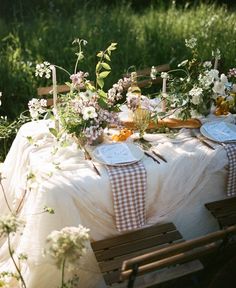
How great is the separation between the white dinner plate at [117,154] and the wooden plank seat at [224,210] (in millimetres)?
609

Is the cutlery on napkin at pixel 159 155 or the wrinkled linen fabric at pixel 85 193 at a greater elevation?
the cutlery on napkin at pixel 159 155

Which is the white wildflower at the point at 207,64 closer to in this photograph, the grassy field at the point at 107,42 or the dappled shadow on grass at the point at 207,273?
the dappled shadow on grass at the point at 207,273

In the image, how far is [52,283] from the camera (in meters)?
2.33

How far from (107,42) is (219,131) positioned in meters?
3.12

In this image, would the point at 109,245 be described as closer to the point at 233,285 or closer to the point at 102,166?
the point at 102,166

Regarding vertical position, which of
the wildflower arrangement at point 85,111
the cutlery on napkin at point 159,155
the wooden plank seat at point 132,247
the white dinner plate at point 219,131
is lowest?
the wooden plank seat at point 132,247

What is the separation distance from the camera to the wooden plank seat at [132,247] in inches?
86.4

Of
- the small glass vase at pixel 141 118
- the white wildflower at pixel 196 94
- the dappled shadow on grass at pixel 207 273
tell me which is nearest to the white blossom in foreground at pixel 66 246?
the dappled shadow on grass at pixel 207 273

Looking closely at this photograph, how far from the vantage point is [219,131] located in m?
2.67

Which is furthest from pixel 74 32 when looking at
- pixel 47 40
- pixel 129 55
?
pixel 129 55

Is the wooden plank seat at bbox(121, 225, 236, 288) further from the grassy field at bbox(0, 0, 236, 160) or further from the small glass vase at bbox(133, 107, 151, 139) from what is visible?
the grassy field at bbox(0, 0, 236, 160)

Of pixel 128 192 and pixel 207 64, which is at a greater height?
pixel 207 64

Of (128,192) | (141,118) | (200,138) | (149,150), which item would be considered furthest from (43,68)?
(200,138)

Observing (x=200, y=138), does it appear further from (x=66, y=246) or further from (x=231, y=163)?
(x=66, y=246)
